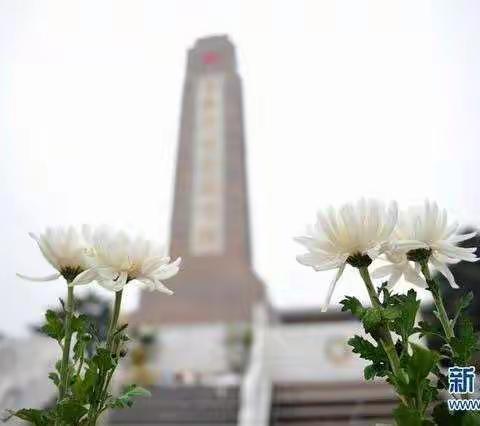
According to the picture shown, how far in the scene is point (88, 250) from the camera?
0.52 m

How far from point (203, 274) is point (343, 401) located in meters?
4.49

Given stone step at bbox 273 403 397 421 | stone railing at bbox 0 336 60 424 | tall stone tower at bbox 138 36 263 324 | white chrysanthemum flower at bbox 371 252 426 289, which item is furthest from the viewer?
tall stone tower at bbox 138 36 263 324

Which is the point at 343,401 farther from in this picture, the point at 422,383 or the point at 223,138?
the point at 223,138

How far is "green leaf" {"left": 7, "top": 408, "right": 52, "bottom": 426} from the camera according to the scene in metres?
0.46

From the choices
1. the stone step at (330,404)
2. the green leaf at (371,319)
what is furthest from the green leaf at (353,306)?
the stone step at (330,404)

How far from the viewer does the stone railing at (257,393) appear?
4.20 m

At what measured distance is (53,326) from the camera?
1.72 ft

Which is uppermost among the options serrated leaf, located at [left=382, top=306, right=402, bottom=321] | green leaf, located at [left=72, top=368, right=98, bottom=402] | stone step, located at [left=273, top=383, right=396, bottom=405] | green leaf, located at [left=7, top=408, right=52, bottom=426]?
serrated leaf, located at [left=382, top=306, right=402, bottom=321]

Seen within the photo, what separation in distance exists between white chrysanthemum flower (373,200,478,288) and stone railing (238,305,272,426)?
3974 millimetres

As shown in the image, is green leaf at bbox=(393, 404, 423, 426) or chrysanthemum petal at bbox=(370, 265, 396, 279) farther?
chrysanthemum petal at bbox=(370, 265, 396, 279)

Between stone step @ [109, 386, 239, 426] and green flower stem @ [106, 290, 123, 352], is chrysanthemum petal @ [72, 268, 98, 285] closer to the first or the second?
green flower stem @ [106, 290, 123, 352]

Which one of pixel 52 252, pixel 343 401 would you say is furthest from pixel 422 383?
pixel 343 401

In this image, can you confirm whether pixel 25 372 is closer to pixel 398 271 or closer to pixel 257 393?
pixel 257 393

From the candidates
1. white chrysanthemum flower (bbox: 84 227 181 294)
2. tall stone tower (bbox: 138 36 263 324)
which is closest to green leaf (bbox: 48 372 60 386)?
white chrysanthemum flower (bbox: 84 227 181 294)
